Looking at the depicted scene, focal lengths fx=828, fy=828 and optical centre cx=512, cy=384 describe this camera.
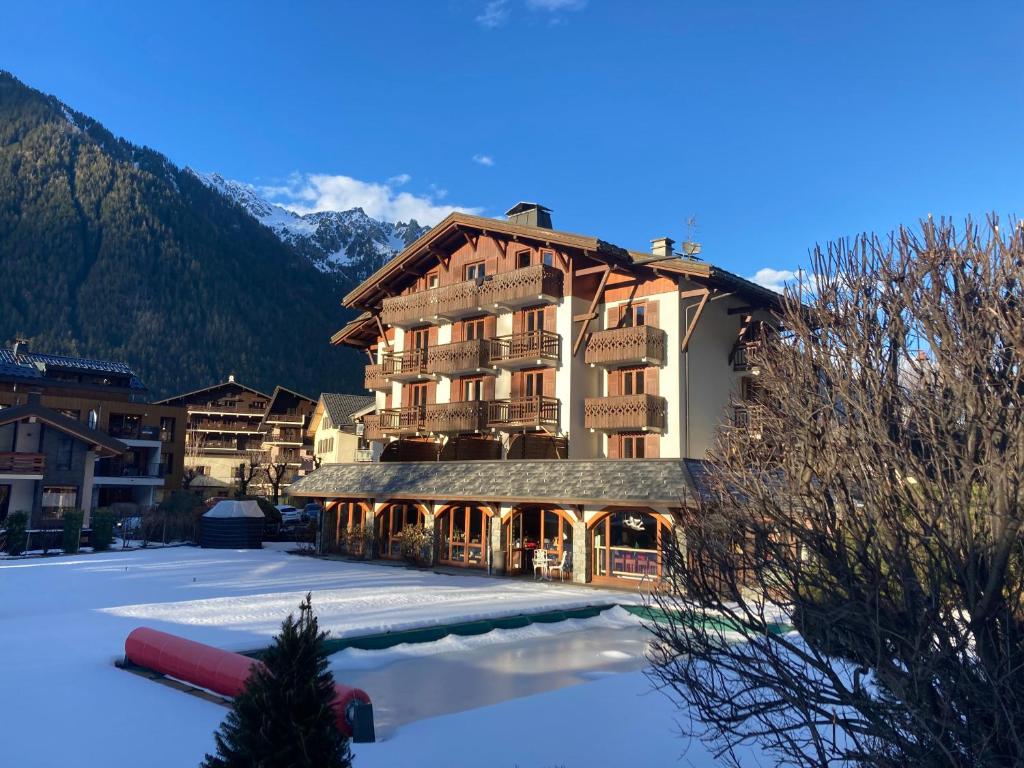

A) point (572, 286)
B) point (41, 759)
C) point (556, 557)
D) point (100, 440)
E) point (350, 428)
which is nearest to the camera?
point (41, 759)

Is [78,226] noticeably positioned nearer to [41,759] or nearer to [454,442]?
[454,442]

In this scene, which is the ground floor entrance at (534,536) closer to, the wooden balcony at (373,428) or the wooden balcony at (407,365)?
the wooden balcony at (407,365)

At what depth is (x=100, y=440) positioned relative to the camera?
141 feet

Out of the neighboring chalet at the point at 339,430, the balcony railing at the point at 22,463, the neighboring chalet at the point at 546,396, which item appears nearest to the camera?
the neighboring chalet at the point at 546,396

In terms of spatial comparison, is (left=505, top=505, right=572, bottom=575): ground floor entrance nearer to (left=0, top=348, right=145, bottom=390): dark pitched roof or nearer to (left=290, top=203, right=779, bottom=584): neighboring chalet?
(left=290, top=203, right=779, bottom=584): neighboring chalet

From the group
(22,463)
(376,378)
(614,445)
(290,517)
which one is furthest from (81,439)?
(614,445)

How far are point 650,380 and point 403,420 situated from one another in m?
11.5

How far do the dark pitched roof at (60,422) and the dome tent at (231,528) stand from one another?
1085 cm

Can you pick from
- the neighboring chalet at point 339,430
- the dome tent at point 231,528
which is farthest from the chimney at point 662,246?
the neighboring chalet at point 339,430

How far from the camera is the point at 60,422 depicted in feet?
137

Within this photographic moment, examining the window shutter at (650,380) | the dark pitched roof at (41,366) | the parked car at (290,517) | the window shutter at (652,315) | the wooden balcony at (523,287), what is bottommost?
the parked car at (290,517)

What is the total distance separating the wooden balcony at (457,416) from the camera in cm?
3095

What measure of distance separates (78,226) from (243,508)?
14138 centimetres

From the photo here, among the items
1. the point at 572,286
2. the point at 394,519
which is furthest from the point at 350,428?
the point at 572,286
